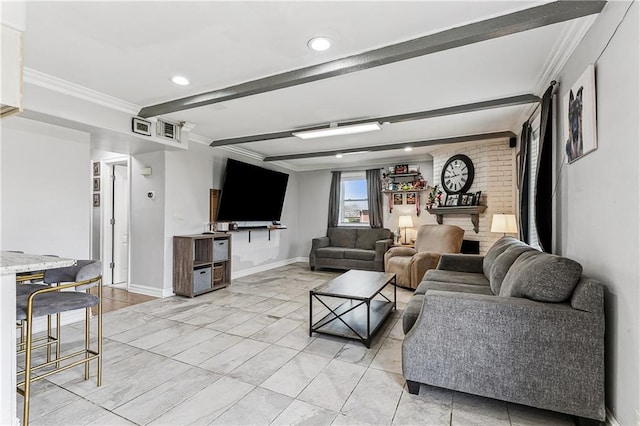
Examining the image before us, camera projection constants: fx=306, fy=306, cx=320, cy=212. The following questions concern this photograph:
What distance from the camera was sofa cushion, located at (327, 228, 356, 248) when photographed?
684cm

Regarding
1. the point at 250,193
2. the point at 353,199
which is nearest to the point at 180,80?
the point at 250,193

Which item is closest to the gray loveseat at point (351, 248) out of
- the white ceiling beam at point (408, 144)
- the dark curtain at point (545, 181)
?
the white ceiling beam at point (408, 144)

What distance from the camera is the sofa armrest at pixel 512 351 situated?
1.60m

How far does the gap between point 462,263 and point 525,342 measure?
7.10 ft

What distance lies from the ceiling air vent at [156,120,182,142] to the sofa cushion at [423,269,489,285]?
3.67 metres

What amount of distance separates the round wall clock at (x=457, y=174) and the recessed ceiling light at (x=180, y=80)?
4.43 meters

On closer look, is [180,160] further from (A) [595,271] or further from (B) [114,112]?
(A) [595,271]

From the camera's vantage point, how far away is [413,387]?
1.98 m

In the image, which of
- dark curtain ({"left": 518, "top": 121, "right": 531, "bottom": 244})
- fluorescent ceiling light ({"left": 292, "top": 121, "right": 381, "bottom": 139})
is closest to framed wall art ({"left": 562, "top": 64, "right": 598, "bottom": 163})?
dark curtain ({"left": 518, "top": 121, "right": 531, "bottom": 244})

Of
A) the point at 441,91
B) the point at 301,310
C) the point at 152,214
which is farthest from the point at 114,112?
the point at 441,91

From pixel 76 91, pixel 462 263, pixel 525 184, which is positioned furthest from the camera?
pixel 462 263

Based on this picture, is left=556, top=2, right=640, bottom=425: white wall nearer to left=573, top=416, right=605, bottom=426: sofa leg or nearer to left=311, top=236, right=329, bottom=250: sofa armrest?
left=573, top=416, right=605, bottom=426: sofa leg

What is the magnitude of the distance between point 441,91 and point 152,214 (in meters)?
4.16

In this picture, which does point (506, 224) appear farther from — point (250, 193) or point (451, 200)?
point (250, 193)
